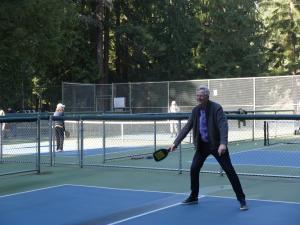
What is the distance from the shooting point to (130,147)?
845 inches

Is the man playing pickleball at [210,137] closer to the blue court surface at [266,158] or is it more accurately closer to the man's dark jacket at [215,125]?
the man's dark jacket at [215,125]

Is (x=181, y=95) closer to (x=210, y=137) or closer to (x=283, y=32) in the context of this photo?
(x=283, y=32)

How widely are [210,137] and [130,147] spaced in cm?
1170

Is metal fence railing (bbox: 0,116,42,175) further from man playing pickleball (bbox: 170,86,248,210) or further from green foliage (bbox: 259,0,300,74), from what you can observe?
green foliage (bbox: 259,0,300,74)

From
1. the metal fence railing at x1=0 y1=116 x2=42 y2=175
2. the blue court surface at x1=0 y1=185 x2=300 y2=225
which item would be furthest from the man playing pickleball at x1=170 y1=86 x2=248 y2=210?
the metal fence railing at x1=0 y1=116 x2=42 y2=175

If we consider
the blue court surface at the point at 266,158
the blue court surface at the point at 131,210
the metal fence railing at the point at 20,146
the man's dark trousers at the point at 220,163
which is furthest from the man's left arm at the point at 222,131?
the blue court surface at the point at 266,158

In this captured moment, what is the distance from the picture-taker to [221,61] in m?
54.8

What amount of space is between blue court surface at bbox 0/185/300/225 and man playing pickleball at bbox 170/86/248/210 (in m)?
0.35

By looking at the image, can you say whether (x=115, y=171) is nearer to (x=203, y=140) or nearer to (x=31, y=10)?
(x=203, y=140)

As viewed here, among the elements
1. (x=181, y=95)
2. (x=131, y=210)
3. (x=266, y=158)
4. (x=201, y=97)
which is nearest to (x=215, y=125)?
(x=201, y=97)

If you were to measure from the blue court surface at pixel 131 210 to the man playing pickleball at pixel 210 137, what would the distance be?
355 millimetres

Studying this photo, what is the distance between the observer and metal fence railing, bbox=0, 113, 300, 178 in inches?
592

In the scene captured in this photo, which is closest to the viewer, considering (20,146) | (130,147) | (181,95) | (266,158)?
(266,158)

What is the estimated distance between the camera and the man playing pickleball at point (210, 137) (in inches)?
385
